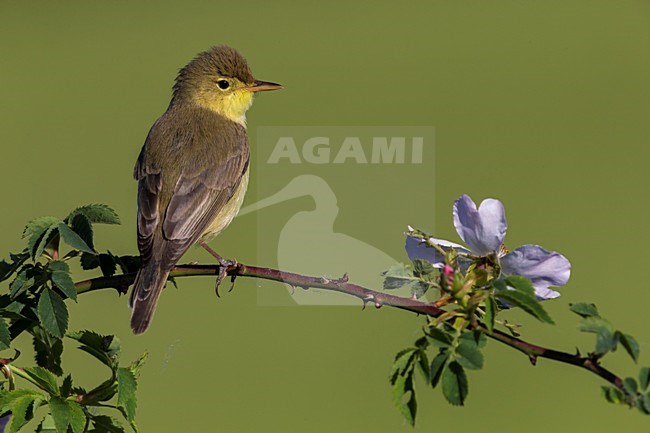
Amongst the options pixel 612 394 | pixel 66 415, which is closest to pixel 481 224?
pixel 612 394

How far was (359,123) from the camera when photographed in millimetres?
7148

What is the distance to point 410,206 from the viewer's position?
5.60 m

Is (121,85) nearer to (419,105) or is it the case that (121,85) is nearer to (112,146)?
(112,146)

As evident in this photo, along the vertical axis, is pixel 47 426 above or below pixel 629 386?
below

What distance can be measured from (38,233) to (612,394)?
3.63 feet

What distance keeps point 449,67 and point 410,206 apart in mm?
3359

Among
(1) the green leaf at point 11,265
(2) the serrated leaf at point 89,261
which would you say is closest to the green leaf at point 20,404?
(1) the green leaf at point 11,265

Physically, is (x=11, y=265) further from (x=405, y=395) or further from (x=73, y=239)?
(x=405, y=395)

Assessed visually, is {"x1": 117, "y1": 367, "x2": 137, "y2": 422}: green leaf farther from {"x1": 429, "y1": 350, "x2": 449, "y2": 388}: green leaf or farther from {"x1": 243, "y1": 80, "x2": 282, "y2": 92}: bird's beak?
{"x1": 243, "y1": 80, "x2": 282, "y2": 92}: bird's beak

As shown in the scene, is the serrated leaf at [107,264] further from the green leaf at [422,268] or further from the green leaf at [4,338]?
the green leaf at [422,268]

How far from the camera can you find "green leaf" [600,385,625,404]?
1.33m

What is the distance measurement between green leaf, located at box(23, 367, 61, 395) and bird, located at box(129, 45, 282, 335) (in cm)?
96

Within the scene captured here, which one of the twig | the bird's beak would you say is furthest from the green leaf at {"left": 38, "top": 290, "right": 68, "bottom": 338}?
the bird's beak

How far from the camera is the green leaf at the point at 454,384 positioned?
1.41 meters
